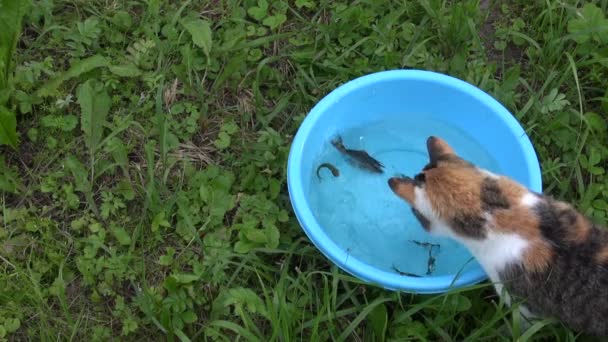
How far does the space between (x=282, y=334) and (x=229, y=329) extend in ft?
1.02

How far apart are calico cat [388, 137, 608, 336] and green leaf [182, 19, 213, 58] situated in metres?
1.45

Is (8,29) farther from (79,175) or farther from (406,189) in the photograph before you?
(406,189)

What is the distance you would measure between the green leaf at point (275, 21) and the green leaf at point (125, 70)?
733 millimetres

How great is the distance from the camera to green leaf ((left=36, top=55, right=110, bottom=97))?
10.9 feet

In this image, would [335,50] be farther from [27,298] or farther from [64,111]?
[27,298]

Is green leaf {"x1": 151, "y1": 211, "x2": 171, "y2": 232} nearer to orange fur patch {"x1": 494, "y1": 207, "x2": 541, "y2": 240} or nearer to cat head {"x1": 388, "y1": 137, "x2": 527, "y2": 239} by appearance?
cat head {"x1": 388, "y1": 137, "x2": 527, "y2": 239}

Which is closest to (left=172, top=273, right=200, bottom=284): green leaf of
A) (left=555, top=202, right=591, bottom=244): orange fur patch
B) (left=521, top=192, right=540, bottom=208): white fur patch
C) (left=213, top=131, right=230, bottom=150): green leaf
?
(left=213, top=131, right=230, bottom=150): green leaf

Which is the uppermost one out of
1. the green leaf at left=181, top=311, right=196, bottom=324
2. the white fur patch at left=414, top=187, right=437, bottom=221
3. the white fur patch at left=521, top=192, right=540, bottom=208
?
the white fur patch at left=521, top=192, right=540, bottom=208

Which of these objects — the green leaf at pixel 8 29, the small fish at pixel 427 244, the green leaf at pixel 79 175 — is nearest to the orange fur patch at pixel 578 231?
the small fish at pixel 427 244

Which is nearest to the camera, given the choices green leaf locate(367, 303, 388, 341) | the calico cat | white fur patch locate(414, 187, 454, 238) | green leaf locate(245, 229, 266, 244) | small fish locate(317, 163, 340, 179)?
the calico cat

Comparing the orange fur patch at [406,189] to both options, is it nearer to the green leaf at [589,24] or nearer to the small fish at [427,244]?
the small fish at [427,244]

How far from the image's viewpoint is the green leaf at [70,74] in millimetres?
3318

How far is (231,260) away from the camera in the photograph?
3.06 meters

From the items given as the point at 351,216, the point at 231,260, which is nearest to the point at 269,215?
the point at 231,260
